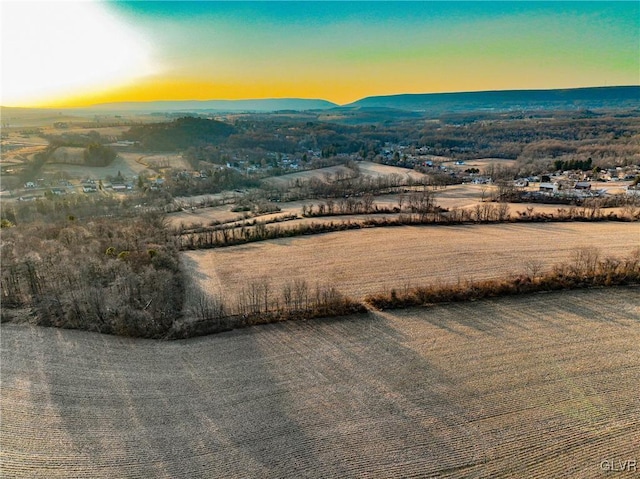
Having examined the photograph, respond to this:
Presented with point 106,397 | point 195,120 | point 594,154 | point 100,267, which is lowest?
point 106,397

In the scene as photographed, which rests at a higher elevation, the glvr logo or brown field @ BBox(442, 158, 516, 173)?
brown field @ BBox(442, 158, 516, 173)

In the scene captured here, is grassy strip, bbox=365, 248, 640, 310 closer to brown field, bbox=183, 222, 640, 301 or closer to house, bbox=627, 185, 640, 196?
brown field, bbox=183, 222, 640, 301

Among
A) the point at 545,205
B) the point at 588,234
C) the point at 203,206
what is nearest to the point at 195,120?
the point at 203,206

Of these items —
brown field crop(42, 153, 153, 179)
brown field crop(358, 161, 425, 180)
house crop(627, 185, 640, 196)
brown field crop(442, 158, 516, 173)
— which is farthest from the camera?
brown field crop(442, 158, 516, 173)

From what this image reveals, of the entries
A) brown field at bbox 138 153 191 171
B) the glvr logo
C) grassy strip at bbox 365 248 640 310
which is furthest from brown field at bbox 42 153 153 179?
the glvr logo

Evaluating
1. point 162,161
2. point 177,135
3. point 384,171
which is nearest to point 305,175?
point 384,171

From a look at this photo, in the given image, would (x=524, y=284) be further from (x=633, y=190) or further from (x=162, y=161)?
(x=162, y=161)

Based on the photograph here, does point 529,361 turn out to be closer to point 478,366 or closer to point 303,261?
point 478,366

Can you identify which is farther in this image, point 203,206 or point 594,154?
point 594,154

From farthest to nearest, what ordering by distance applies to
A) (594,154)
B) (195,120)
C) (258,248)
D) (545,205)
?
1. (195,120)
2. (594,154)
3. (545,205)
4. (258,248)
